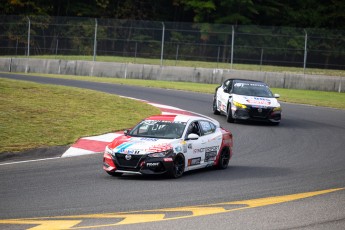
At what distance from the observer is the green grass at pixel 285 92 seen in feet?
105

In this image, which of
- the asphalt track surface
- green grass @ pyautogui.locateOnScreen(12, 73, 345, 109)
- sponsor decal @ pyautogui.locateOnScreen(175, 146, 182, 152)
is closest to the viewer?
the asphalt track surface

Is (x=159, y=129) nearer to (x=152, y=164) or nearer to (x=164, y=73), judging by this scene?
(x=152, y=164)

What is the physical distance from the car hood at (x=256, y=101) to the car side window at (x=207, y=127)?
27.5ft

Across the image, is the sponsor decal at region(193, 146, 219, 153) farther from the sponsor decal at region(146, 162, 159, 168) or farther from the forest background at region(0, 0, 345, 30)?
the forest background at region(0, 0, 345, 30)

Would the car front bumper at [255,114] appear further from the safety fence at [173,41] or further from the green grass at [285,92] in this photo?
the safety fence at [173,41]

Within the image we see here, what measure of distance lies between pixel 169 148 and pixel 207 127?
1.96 m

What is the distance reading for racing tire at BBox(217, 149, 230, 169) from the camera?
15438 mm

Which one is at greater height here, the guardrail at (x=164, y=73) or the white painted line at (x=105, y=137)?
the guardrail at (x=164, y=73)

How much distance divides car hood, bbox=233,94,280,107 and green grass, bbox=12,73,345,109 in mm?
6943

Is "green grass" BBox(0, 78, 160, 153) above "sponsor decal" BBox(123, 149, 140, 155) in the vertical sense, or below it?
below

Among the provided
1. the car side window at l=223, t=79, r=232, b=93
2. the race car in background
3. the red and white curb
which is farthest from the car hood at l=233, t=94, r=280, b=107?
the red and white curb

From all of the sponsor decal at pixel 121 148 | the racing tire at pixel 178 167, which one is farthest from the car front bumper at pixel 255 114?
the sponsor decal at pixel 121 148

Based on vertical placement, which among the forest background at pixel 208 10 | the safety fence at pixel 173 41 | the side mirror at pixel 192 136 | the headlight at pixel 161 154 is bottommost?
the headlight at pixel 161 154

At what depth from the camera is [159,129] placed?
14539 millimetres
